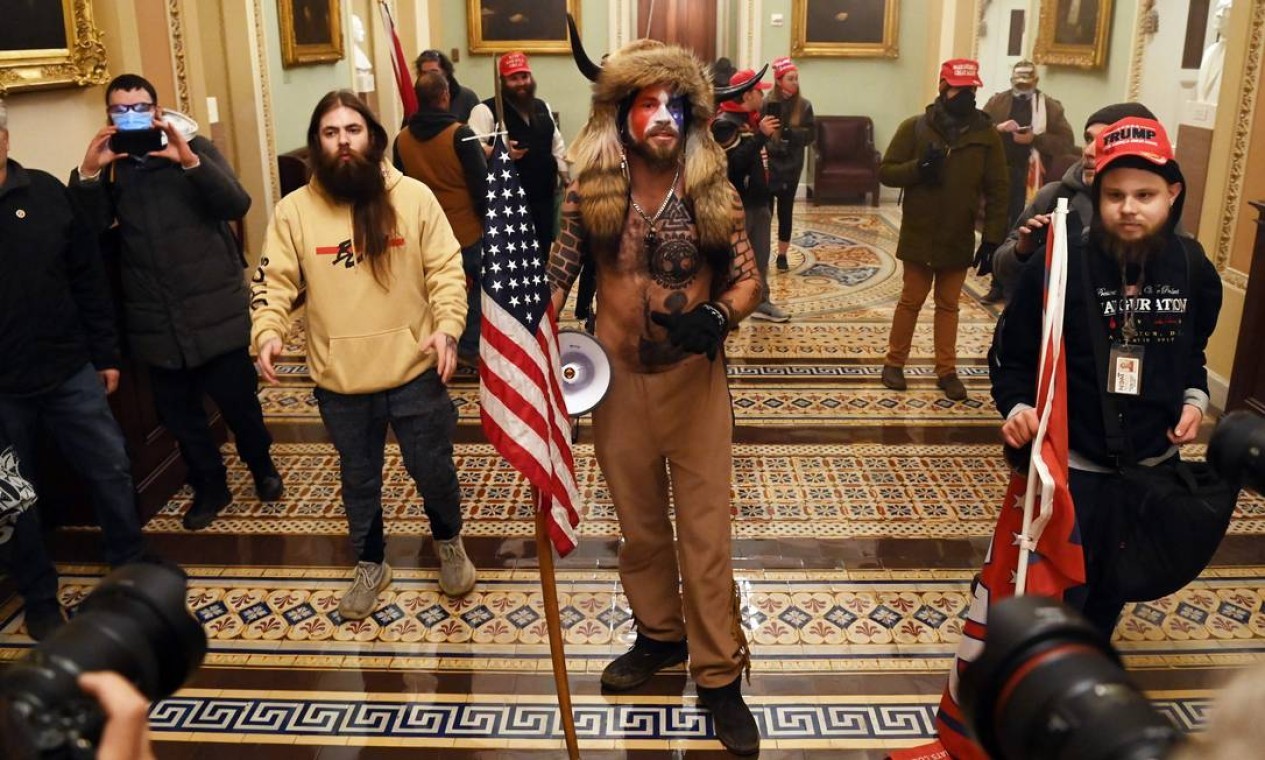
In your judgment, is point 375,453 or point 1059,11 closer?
point 375,453

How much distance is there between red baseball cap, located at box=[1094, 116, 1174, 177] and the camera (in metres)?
2.75

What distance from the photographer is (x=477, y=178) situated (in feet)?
19.4

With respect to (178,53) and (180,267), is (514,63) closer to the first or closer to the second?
(178,53)

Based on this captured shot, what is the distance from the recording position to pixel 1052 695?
1131 mm

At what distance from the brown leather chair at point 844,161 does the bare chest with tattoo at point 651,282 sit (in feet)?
35.0

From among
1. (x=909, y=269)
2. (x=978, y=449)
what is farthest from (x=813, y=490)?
(x=909, y=269)

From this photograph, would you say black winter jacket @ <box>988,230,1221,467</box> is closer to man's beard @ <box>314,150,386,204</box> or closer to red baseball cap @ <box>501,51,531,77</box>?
man's beard @ <box>314,150,386,204</box>

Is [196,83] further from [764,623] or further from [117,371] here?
[764,623]

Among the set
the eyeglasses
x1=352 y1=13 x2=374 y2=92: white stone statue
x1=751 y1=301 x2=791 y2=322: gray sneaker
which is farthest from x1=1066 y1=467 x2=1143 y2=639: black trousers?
x1=352 y1=13 x2=374 y2=92: white stone statue

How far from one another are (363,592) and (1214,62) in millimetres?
6790

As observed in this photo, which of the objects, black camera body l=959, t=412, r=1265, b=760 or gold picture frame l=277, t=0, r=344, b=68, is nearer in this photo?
black camera body l=959, t=412, r=1265, b=760

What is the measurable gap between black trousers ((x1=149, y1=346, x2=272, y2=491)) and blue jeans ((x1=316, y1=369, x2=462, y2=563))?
1148 mm

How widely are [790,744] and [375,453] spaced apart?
1809mm

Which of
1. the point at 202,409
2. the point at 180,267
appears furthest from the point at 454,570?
the point at 180,267
